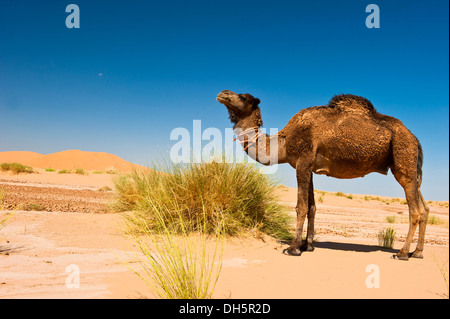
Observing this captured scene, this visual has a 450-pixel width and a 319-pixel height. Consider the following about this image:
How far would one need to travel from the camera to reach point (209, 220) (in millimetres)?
→ 6512

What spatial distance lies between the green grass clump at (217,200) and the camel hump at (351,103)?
2.44 meters

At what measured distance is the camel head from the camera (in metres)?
6.20

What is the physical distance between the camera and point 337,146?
19.2 feet

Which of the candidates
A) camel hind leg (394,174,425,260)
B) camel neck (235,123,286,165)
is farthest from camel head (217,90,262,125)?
camel hind leg (394,174,425,260)

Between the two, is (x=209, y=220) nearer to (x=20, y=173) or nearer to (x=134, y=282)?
(x=134, y=282)

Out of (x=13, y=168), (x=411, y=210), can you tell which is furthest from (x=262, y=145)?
(x=13, y=168)

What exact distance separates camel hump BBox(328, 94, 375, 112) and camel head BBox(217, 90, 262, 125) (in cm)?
162

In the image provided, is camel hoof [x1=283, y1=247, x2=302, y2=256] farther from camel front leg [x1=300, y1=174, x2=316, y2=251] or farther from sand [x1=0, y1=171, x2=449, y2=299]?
camel front leg [x1=300, y1=174, x2=316, y2=251]

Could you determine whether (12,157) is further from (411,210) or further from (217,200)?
(411,210)

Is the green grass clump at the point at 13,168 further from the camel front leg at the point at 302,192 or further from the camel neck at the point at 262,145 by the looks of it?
the camel front leg at the point at 302,192

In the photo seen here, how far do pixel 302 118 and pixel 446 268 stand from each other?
368cm

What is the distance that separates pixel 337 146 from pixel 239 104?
211cm

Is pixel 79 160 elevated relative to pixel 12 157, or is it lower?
elevated
